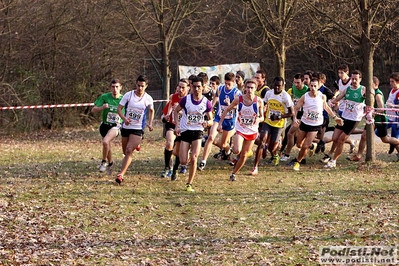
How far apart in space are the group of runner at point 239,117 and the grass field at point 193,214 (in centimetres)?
53

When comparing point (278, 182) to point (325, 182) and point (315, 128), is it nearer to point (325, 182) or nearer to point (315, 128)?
point (325, 182)

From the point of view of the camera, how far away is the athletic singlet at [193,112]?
12648 mm

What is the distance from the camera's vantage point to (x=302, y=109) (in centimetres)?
1591

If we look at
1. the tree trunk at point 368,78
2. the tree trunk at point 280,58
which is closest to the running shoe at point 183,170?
the tree trunk at point 368,78

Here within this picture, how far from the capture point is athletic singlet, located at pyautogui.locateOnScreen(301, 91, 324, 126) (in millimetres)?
14930

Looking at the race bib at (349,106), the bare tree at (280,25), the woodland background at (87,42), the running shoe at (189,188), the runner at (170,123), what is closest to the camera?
the running shoe at (189,188)

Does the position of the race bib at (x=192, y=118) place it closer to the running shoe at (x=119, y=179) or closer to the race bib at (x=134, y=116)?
the race bib at (x=134, y=116)

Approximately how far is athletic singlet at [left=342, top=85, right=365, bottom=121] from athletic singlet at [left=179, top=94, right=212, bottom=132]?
13.0 ft

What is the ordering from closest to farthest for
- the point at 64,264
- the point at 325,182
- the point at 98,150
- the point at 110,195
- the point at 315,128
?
the point at 64,264 → the point at 110,195 → the point at 325,182 → the point at 315,128 → the point at 98,150

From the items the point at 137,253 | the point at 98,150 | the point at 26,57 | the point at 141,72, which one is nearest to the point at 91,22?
the point at 26,57

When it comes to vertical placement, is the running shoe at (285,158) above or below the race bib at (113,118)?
below

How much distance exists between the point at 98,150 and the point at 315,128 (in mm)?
7314

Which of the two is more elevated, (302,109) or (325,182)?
(302,109)

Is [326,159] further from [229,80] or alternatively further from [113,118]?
[113,118]
